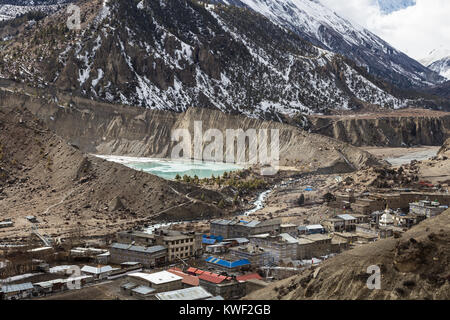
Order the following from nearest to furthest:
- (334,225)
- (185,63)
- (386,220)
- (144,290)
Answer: (144,290), (386,220), (334,225), (185,63)

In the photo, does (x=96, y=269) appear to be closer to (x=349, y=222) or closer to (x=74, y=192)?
(x=349, y=222)

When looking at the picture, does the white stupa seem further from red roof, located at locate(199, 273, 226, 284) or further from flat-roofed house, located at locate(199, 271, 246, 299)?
red roof, located at locate(199, 273, 226, 284)

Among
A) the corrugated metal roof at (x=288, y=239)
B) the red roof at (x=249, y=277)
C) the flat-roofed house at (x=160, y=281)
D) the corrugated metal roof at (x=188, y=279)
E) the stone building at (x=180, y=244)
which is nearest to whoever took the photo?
the flat-roofed house at (x=160, y=281)

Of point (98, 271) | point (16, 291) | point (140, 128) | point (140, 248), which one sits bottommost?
point (16, 291)

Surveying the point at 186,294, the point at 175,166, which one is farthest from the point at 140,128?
the point at 186,294

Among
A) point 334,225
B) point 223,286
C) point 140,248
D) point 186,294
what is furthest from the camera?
point 334,225

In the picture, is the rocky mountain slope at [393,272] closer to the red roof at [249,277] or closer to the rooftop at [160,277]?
the rooftop at [160,277]

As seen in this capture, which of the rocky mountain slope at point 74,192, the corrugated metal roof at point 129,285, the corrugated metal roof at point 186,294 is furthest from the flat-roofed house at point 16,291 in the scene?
the rocky mountain slope at point 74,192
